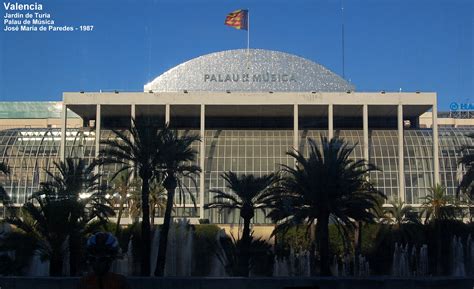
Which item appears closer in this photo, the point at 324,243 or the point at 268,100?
the point at 324,243

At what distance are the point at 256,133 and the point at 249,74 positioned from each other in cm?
861

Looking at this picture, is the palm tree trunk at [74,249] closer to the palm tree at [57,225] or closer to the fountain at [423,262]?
the palm tree at [57,225]

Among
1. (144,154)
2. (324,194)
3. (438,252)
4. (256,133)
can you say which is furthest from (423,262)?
(256,133)

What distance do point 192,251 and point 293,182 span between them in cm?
1767

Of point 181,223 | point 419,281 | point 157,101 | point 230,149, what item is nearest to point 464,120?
point 230,149

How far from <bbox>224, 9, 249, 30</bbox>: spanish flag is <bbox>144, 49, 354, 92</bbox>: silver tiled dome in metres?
10.4

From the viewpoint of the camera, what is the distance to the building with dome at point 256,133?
67625 millimetres

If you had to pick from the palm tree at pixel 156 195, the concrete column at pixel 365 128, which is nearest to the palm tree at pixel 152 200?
the palm tree at pixel 156 195

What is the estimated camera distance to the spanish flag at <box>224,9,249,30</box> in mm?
66812

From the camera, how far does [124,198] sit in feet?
171

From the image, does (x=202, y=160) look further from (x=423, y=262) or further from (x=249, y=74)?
(x=423, y=262)

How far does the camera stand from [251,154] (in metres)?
69.6

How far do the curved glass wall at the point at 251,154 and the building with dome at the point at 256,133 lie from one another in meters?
0.10

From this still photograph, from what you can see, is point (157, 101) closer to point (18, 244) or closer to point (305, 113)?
point (305, 113)
